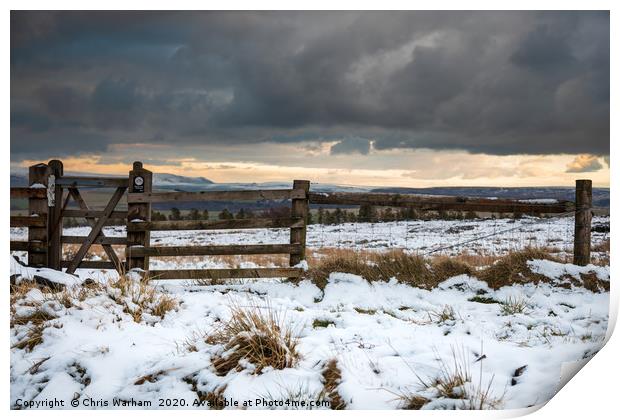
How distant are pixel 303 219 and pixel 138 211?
9.39 ft

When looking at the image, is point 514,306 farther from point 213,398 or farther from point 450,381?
point 213,398

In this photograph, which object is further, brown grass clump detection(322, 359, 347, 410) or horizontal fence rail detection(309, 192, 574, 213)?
horizontal fence rail detection(309, 192, 574, 213)

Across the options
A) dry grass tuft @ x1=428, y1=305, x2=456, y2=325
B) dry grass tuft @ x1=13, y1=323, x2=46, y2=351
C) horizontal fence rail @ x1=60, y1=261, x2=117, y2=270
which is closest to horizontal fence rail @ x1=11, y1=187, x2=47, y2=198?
horizontal fence rail @ x1=60, y1=261, x2=117, y2=270

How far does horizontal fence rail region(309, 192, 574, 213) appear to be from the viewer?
824cm

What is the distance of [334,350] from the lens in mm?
4590

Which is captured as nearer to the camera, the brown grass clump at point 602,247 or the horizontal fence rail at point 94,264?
the horizontal fence rail at point 94,264

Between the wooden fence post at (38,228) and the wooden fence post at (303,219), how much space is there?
4356 millimetres

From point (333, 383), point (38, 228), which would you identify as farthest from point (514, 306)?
point (38, 228)

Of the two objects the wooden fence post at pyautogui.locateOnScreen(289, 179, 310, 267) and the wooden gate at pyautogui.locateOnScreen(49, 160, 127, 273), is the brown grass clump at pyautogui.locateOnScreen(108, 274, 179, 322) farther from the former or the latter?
the wooden gate at pyautogui.locateOnScreen(49, 160, 127, 273)

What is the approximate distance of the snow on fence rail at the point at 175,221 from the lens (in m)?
8.19

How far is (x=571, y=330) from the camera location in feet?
17.8

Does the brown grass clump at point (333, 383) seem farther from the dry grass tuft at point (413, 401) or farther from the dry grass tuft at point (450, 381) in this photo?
the dry grass tuft at point (450, 381)

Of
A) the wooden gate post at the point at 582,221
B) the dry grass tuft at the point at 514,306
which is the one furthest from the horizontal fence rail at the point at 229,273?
the wooden gate post at the point at 582,221
